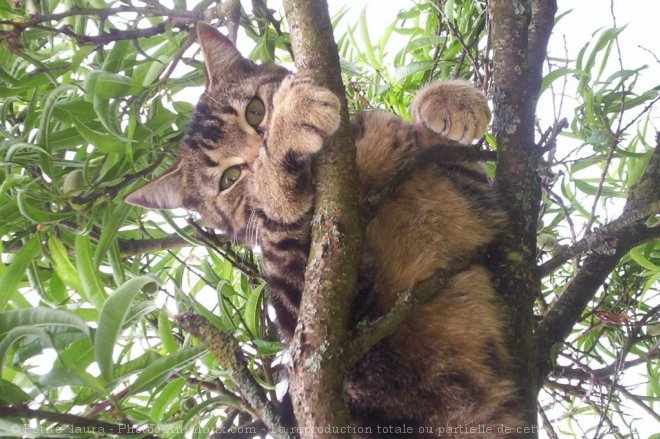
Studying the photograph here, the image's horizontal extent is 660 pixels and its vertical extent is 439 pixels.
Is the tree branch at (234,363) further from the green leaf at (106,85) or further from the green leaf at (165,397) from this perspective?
the green leaf at (106,85)

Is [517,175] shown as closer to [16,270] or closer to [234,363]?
[234,363]

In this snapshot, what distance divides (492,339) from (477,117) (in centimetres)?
47

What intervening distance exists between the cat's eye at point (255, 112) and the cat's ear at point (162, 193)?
218 millimetres

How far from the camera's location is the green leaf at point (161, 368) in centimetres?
92

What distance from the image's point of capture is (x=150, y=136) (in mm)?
1289

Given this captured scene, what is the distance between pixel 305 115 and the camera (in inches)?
43.6

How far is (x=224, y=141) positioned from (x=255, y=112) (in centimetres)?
11

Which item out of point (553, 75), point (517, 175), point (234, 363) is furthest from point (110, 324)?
point (553, 75)

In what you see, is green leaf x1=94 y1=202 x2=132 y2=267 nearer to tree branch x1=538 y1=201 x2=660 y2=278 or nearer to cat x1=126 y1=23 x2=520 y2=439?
cat x1=126 y1=23 x2=520 y2=439

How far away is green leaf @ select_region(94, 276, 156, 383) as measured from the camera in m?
0.85

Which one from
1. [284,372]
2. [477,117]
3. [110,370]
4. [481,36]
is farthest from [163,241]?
[481,36]

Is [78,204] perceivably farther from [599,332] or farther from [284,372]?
[599,332]

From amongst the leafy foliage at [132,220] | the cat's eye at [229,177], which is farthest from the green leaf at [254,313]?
the cat's eye at [229,177]

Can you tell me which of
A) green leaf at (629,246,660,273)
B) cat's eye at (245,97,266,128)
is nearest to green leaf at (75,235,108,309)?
cat's eye at (245,97,266,128)
